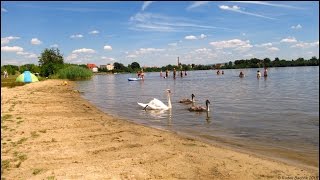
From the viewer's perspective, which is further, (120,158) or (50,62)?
(50,62)

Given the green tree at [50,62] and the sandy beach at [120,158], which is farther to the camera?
the green tree at [50,62]

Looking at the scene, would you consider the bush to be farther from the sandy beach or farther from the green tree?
the sandy beach

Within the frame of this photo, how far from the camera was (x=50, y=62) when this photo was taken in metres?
99.2

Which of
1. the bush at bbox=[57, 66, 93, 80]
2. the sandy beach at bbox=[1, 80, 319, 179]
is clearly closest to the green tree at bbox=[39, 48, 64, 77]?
the bush at bbox=[57, 66, 93, 80]

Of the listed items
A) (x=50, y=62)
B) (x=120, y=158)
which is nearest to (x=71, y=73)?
(x=50, y=62)

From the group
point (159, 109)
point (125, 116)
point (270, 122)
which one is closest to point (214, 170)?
point (270, 122)

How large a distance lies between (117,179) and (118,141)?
4381 mm

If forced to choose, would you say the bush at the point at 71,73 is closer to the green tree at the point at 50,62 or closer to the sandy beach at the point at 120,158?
the green tree at the point at 50,62

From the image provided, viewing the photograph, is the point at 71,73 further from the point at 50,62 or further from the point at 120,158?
the point at 120,158

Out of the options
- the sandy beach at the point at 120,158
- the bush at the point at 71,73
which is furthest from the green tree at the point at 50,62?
the sandy beach at the point at 120,158

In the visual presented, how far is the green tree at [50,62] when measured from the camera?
309 ft

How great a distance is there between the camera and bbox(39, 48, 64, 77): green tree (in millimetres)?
94312

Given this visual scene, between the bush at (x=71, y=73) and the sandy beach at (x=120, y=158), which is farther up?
the bush at (x=71, y=73)

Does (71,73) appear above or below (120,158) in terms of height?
above
